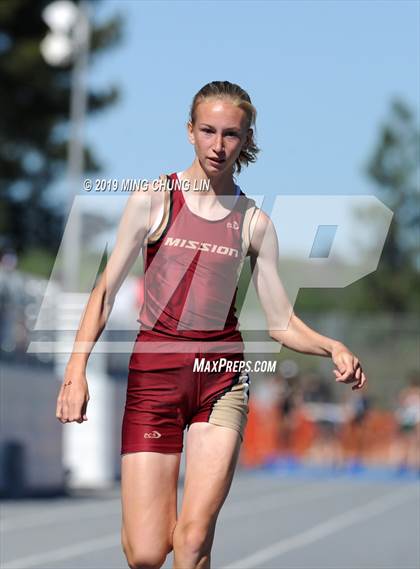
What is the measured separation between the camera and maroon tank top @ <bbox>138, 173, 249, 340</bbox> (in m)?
6.49

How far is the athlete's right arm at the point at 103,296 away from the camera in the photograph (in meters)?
6.19

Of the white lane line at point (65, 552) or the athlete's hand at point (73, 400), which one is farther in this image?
the white lane line at point (65, 552)

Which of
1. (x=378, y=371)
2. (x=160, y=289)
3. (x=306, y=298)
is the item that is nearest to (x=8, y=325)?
(x=160, y=289)

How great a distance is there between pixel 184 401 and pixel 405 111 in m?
71.2

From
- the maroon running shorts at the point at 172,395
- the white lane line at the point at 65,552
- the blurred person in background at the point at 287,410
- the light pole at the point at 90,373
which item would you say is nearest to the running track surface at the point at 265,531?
the white lane line at the point at 65,552

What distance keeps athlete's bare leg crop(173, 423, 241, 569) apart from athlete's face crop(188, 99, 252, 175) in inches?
40.2

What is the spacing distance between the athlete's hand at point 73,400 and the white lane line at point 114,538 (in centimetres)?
543

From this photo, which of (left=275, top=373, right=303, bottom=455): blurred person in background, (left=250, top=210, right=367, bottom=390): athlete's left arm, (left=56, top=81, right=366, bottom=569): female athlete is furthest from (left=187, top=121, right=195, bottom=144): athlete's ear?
(left=275, top=373, right=303, bottom=455): blurred person in background

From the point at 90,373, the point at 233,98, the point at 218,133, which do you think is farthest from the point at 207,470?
the point at 90,373

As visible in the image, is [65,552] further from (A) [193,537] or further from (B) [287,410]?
(B) [287,410]

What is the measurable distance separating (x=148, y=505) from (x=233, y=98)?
63.1 inches

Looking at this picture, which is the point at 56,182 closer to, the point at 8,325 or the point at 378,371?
the point at 378,371

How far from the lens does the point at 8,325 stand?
21.8 m

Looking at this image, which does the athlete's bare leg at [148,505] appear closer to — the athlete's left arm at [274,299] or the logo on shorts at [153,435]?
the logo on shorts at [153,435]
